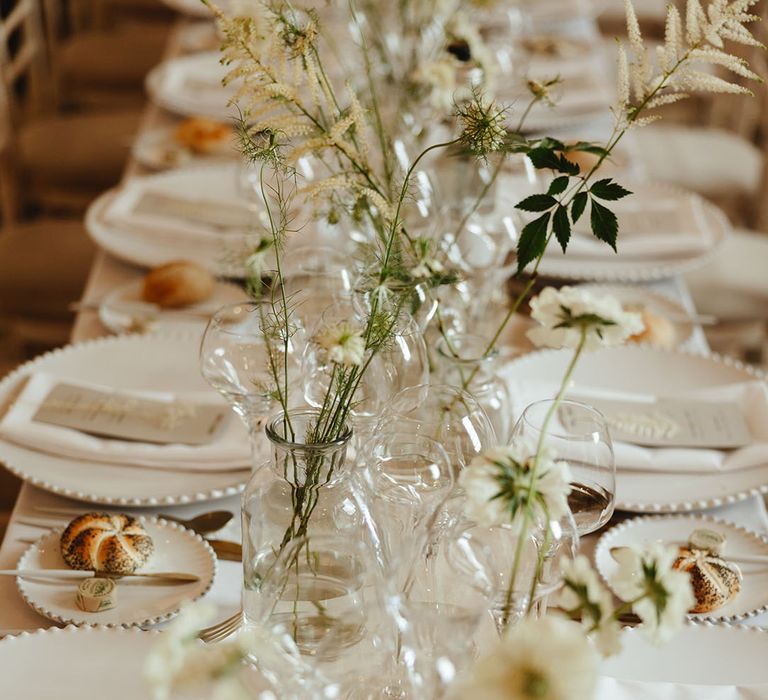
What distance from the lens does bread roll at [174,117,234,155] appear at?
97.8 inches

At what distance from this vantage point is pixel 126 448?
140cm

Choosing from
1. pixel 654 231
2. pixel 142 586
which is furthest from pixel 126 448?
pixel 654 231

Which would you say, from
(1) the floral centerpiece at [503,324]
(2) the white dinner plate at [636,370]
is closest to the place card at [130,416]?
(1) the floral centerpiece at [503,324]

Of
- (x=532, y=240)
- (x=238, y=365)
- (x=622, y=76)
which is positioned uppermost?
(x=622, y=76)

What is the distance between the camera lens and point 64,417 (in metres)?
1.45

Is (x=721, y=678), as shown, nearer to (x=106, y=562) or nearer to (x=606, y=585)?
(x=606, y=585)

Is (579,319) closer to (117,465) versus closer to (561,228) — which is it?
(561,228)

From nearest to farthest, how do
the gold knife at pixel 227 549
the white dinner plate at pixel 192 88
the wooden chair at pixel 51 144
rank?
1. the gold knife at pixel 227 549
2. the white dinner plate at pixel 192 88
3. the wooden chair at pixel 51 144

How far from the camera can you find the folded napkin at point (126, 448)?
138cm

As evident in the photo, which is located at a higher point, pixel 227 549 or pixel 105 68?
pixel 227 549

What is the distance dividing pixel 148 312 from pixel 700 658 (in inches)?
43.5

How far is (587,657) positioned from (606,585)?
623 millimetres

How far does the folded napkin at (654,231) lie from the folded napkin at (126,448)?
0.90 metres

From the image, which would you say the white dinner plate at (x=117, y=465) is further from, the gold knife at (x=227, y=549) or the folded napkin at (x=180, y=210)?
the folded napkin at (x=180, y=210)
